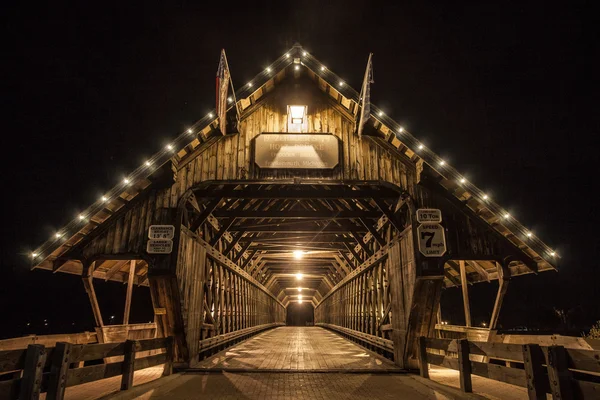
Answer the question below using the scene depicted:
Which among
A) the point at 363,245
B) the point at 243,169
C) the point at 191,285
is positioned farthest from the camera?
the point at 363,245

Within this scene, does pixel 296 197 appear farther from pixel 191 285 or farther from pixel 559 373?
pixel 559 373

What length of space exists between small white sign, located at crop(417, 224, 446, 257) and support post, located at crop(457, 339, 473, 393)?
2.50 metres

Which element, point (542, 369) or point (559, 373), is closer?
point (559, 373)

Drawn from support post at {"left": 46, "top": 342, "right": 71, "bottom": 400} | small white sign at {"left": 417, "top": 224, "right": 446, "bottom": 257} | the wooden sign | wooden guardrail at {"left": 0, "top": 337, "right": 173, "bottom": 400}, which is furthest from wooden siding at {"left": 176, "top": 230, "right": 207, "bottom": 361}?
small white sign at {"left": 417, "top": 224, "right": 446, "bottom": 257}

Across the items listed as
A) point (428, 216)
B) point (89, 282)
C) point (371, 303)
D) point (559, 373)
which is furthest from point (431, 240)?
point (89, 282)

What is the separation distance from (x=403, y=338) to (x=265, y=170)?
5.32 meters

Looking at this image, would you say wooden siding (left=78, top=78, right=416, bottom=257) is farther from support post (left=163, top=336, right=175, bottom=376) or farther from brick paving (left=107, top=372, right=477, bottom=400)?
brick paving (left=107, top=372, right=477, bottom=400)

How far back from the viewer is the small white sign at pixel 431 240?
29.5 ft

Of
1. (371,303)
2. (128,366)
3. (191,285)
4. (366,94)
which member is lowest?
(128,366)

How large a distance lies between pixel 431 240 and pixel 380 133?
3034 mm

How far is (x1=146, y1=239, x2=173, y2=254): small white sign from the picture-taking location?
919 centimetres

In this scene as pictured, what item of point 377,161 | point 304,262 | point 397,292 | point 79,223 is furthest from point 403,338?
point 304,262

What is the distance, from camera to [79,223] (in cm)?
903

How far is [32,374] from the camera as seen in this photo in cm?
502
